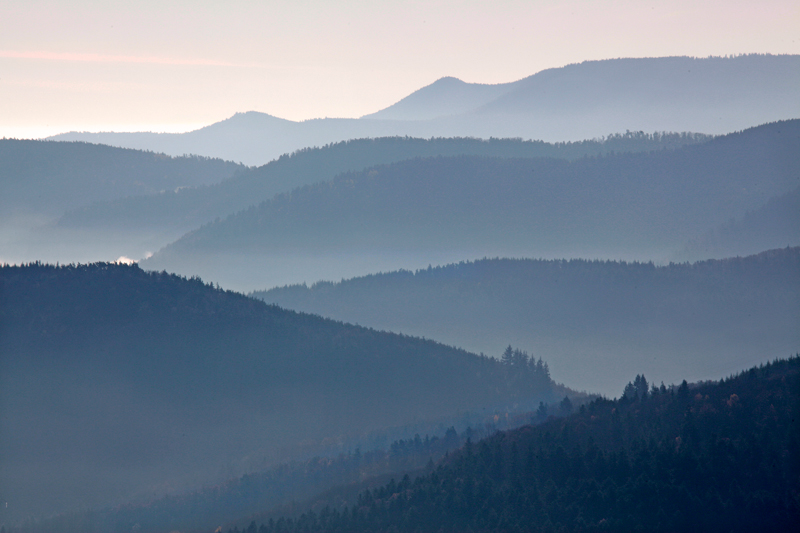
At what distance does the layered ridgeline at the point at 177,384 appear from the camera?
15188cm

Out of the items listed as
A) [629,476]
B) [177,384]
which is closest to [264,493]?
[629,476]

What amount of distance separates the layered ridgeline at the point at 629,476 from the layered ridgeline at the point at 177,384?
214 ft

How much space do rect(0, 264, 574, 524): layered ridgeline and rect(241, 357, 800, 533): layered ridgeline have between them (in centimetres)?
6509

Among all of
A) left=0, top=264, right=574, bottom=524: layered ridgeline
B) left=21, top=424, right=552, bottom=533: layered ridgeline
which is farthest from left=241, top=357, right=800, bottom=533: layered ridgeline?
left=0, top=264, right=574, bottom=524: layered ridgeline

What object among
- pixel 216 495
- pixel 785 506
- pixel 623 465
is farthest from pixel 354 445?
pixel 785 506

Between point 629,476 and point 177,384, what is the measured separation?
389 ft

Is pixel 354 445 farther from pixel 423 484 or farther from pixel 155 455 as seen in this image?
pixel 423 484

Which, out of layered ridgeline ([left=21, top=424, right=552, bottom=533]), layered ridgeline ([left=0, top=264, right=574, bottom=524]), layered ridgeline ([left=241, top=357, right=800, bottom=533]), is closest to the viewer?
layered ridgeline ([left=241, top=357, right=800, bottom=533])

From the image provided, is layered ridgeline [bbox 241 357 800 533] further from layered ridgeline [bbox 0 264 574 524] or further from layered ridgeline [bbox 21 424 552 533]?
layered ridgeline [bbox 0 264 574 524]

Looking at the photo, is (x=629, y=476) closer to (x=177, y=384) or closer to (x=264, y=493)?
(x=264, y=493)

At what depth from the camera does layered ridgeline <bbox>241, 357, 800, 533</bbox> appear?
208 feet

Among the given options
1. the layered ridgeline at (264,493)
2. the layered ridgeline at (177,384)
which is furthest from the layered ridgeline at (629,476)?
the layered ridgeline at (177,384)

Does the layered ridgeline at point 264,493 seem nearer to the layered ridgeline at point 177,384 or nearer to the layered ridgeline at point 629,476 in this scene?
the layered ridgeline at point 629,476

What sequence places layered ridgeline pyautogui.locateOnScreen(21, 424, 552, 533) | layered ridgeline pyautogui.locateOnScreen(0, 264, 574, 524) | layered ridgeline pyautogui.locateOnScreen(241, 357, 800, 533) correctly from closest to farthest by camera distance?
layered ridgeline pyautogui.locateOnScreen(241, 357, 800, 533) → layered ridgeline pyautogui.locateOnScreen(21, 424, 552, 533) → layered ridgeline pyautogui.locateOnScreen(0, 264, 574, 524)
